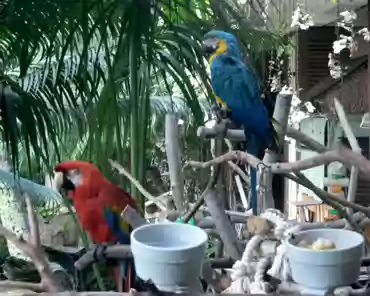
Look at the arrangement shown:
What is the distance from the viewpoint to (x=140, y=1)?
888 mm

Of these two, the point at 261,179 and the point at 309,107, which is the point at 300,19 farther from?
the point at 261,179

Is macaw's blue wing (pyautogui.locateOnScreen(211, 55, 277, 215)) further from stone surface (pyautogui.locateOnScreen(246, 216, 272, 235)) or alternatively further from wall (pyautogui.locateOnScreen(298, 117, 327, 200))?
wall (pyautogui.locateOnScreen(298, 117, 327, 200))

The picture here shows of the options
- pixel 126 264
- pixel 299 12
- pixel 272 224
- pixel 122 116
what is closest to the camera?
pixel 272 224

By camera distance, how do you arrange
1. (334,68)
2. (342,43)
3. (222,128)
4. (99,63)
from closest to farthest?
(222,128)
(99,63)
(342,43)
(334,68)

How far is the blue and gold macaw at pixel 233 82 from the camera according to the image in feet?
3.45

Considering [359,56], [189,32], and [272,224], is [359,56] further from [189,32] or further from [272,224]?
[272,224]

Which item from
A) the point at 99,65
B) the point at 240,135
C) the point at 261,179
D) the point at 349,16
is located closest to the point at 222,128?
the point at 240,135

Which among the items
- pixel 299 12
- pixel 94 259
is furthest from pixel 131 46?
pixel 299 12

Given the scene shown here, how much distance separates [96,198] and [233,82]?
12.8 inches

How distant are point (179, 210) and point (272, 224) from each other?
0.44m

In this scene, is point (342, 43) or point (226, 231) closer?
point (226, 231)

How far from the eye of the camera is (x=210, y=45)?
111cm

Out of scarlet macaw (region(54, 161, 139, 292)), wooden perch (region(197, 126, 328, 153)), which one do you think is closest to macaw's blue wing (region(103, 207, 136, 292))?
scarlet macaw (region(54, 161, 139, 292))

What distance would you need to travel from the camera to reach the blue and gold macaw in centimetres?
105
